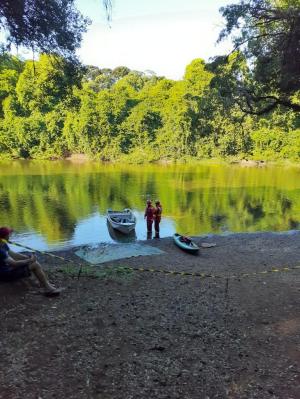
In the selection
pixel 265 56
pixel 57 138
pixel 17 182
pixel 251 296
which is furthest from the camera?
pixel 57 138

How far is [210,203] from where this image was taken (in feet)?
118

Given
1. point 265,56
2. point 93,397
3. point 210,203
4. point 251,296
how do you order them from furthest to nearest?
point 210,203, point 265,56, point 251,296, point 93,397

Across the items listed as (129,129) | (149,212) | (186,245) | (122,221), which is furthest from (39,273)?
(129,129)

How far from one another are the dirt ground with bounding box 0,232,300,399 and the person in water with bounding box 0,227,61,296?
23 cm

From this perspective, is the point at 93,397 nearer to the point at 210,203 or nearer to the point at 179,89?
the point at 210,203

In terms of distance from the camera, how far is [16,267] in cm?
781

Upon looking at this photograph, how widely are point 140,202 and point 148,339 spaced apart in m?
29.1

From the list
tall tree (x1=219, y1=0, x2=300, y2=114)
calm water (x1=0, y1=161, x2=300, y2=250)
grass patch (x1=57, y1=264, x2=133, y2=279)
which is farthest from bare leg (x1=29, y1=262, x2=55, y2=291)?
calm water (x1=0, y1=161, x2=300, y2=250)

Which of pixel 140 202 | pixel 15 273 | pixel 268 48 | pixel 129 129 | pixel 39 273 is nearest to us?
pixel 15 273

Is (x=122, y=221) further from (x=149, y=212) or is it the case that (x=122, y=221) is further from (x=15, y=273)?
(x=15, y=273)

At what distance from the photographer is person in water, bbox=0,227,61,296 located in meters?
7.71

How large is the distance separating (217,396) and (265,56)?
12.0 meters

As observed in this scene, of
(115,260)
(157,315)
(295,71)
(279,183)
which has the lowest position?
(279,183)

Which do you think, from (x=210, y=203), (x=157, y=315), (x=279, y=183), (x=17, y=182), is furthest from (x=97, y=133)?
(x=157, y=315)
